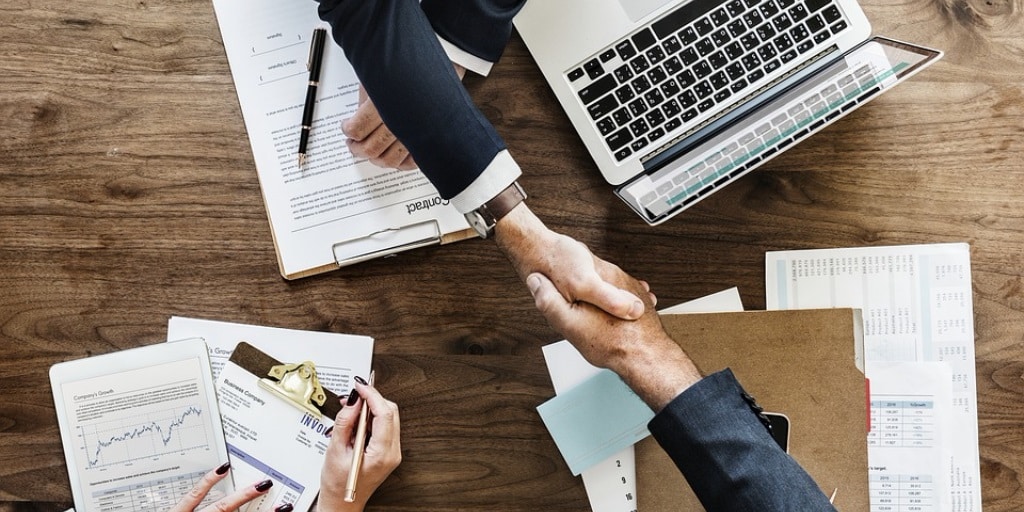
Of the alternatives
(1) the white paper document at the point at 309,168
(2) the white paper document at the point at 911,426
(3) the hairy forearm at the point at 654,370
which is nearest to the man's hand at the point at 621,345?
(3) the hairy forearm at the point at 654,370

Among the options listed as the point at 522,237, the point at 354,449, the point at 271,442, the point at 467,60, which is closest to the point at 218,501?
the point at 271,442

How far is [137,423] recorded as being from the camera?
44.2 inches

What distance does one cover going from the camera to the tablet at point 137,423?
3.67 feet

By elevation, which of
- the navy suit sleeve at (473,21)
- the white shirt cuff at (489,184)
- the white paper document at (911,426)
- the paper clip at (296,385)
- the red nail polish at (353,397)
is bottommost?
the white paper document at (911,426)

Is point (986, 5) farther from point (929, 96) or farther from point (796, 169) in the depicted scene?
point (796, 169)

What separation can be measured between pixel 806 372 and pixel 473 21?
2.07 ft

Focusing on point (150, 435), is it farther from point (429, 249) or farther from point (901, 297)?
point (901, 297)

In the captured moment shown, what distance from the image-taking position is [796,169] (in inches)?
44.3

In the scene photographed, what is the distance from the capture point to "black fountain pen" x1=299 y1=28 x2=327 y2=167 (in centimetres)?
109

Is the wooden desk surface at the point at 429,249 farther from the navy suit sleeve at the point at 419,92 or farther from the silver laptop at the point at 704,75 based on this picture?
the navy suit sleeve at the point at 419,92

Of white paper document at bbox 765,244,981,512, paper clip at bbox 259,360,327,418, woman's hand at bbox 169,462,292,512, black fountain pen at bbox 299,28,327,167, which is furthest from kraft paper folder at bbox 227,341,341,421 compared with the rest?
white paper document at bbox 765,244,981,512

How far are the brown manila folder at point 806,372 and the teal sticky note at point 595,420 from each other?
0.29 feet

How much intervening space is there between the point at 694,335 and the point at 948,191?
41 centimetres

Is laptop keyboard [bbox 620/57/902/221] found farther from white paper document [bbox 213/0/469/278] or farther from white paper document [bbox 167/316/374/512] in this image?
white paper document [bbox 167/316/374/512]
